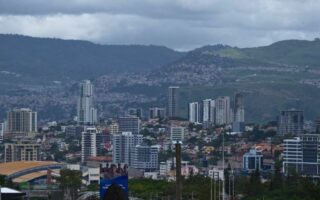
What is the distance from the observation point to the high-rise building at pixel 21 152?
547ft

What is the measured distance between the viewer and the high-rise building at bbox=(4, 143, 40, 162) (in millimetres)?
166750

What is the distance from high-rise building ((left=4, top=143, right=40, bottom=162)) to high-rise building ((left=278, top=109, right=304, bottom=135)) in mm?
36288

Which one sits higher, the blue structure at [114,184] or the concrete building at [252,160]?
the blue structure at [114,184]

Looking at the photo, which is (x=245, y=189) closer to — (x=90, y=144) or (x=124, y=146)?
(x=124, y=146)

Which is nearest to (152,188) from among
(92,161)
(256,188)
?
(256,188)

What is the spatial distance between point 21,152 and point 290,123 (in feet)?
138

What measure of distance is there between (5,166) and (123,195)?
102692 mm

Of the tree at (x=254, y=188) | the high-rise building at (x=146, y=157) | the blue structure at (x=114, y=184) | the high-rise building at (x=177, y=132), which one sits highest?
the blue structure at (x=114, y=184)

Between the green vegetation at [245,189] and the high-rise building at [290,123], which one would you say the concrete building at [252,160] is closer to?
the high-rise building at [290,123]

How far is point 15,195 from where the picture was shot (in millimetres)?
43812

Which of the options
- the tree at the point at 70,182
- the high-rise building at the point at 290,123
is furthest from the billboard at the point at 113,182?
the high-rise building at the point at 290,123

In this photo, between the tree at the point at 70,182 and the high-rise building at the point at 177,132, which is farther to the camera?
the high-rise building at the point at 177,132

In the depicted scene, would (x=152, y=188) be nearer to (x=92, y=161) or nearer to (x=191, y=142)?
(x=92, y=161)

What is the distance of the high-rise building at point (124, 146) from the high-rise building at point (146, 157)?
6.21 feet
